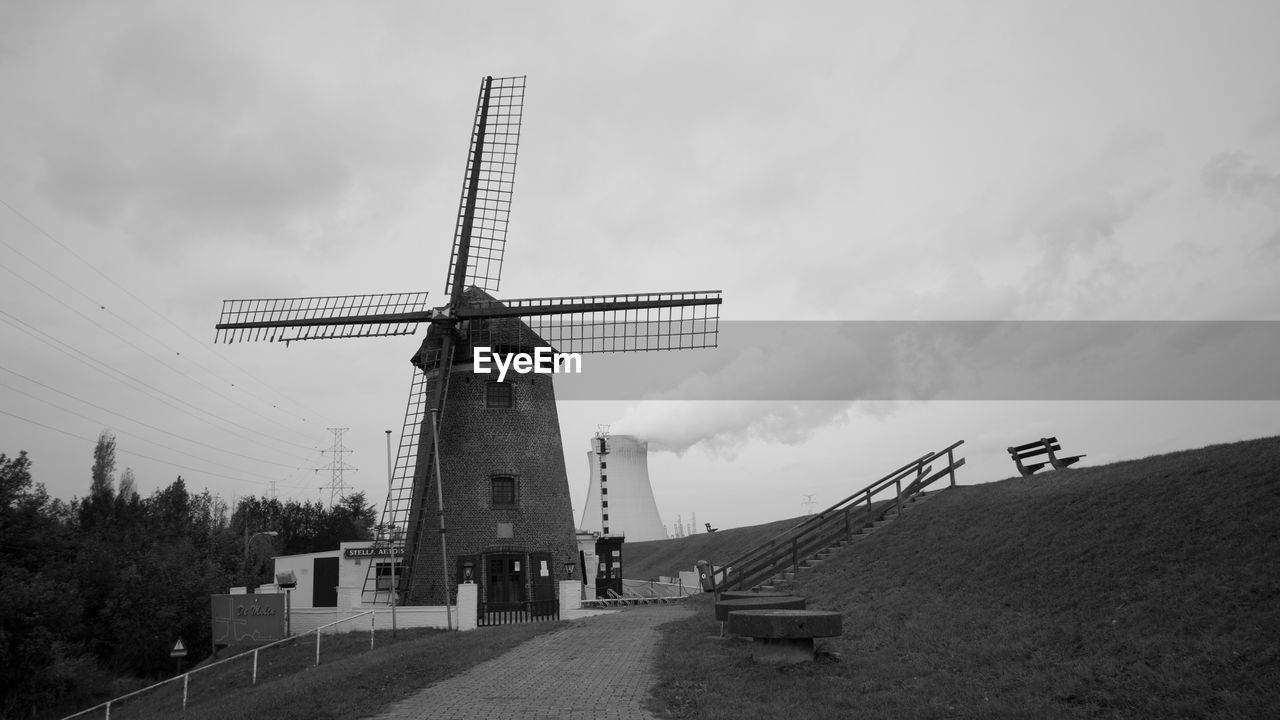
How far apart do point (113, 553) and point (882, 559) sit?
44977 millimetres

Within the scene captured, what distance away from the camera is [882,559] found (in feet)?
61.3

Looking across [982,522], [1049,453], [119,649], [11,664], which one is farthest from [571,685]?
[119,649]

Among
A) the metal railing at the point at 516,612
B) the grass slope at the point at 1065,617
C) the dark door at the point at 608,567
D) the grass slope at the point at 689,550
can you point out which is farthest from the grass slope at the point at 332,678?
the grass slope at the point at 689,550

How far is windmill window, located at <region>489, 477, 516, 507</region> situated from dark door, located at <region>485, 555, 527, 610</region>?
185cm

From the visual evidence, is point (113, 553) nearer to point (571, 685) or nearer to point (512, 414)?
point (512, 414)

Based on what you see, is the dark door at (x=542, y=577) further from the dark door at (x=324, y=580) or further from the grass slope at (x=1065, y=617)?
the dark door at (x=324, y=580)

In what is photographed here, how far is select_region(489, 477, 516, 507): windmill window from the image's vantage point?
1125 inches

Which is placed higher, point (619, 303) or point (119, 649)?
point (619, 303)

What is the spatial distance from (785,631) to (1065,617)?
13.0ft

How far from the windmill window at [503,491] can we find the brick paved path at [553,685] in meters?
11.4

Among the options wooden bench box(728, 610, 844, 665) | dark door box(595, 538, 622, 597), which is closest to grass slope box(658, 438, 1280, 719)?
wooden bench box(728, 610, 844, 665)

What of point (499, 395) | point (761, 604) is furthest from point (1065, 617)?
point (499, 395)

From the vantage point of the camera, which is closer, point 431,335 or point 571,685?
point 571,685

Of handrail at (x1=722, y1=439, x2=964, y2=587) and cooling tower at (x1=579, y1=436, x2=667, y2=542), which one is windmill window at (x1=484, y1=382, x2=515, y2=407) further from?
cooling tower at (x1=579, y1=436, x2=667, y2=542)
